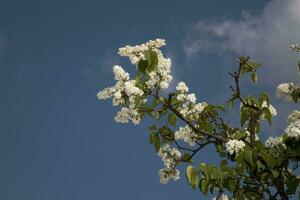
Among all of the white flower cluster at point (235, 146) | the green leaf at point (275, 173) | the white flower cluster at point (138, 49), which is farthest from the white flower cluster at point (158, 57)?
the green leaf at point (275, 173)

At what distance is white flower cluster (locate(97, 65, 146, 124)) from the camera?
7.07m

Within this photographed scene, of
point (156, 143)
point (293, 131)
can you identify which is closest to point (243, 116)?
point (156, 143)

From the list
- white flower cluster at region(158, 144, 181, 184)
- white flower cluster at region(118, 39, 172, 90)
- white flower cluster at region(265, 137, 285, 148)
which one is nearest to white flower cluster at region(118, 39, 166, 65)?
white flower cluster at region(118, 39, 172, 90)

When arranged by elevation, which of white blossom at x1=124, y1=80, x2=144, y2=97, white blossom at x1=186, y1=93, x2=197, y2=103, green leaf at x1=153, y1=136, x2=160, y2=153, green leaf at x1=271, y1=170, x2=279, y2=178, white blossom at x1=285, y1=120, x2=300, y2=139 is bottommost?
green leaf at x1=271, y1=170, x2=279, y2=178

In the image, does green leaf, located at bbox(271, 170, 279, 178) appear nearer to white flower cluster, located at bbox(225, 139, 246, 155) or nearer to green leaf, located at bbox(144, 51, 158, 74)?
white flower cluster, located at bbox(225, 139, 246, 155)

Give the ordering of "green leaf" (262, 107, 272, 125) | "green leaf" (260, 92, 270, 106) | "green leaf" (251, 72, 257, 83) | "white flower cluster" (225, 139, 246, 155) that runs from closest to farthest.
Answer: "white flower cluster" (225, 139, 246, 155) < "green leaf" (260, 92, 270, 106) < "green leaf" (262, 107, 272, 125) < "green leaf" (251, 72, 257, 83)

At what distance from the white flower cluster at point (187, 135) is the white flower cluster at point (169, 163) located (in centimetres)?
23

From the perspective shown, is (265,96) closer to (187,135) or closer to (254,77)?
(254,77)

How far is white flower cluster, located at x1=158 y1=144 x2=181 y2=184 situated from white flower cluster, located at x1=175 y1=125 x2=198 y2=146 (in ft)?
0.74

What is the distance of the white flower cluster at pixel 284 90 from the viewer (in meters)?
7.81

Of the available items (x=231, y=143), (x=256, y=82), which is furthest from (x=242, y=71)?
(x=231, y=143)

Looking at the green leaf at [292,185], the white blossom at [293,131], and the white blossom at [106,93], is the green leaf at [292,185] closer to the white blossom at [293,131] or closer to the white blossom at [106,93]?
the white blossom at [293,131]

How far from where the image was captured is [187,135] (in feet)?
24.6

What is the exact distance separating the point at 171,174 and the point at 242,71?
5.97ft
